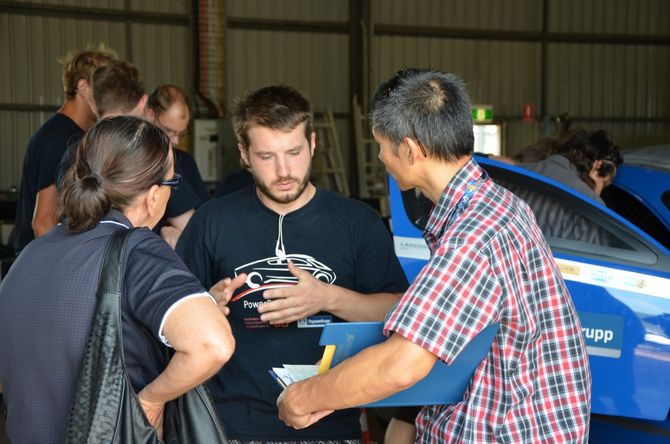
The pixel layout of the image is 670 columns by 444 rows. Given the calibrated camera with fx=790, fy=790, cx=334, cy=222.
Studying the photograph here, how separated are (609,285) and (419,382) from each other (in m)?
1.66

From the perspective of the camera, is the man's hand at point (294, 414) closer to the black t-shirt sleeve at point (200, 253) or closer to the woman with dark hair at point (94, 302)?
the woman with dark hair at point (94, 302)

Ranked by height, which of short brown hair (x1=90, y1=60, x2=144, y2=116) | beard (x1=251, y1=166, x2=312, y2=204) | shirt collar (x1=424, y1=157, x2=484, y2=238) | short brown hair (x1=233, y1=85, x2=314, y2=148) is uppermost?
short brown hair (x1=90, y1=60, x2=144, y2=116)

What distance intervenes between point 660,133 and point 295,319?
13437 mm

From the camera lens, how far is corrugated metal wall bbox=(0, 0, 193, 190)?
448 inches

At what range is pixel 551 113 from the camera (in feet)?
45.3

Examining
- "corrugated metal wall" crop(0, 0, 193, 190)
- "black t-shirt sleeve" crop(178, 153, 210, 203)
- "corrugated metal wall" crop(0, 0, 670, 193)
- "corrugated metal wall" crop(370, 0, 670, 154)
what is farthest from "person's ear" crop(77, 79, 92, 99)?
"corrugated metal wall" crop(370, 0, 670, 154)

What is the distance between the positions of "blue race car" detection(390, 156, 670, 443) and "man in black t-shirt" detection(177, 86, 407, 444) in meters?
0.86

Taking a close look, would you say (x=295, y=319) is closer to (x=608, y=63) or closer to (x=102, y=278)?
(x=102, y=278)

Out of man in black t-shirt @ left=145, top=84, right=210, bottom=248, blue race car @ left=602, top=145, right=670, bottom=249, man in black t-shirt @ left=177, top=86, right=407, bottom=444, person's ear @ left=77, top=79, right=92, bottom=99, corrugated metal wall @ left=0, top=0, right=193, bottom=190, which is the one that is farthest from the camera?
corrugated metal wall @ left=0, top=0, right=193, bottom=190

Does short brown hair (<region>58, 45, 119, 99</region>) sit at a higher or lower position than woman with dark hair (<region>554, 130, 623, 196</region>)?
higher

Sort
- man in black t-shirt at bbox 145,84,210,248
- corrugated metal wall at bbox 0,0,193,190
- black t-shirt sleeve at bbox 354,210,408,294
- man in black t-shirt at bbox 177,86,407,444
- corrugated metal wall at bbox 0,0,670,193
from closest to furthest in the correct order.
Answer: man in black t-shirt at bbox 177,86,407,444 < black t-shirt sleeve at bbox 354,210,408,294 < man in black t-shirt at bbox 145,84,210,248 < corrugated metal wall at bbox 0,0,193,190 < corrugated metal wall at bbox 0,0,670,193

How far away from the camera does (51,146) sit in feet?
10.8

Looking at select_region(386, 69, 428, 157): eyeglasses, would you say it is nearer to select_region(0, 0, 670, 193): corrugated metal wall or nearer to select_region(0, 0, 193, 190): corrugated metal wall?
select_region(0, 0, 193, 190): corrugated metal wall

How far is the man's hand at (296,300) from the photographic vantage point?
2.08 m
